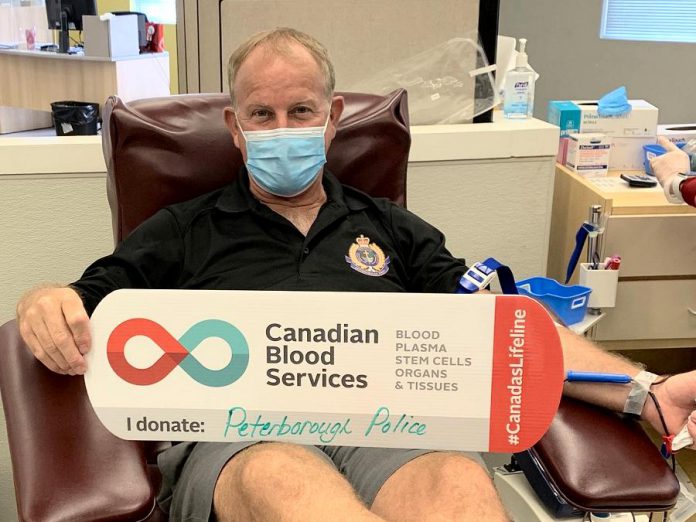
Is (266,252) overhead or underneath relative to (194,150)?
underneath

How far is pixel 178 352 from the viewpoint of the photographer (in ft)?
3.71

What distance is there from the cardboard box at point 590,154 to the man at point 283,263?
84cm

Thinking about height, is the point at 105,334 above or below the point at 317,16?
below

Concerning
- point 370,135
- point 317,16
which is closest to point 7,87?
point 317,16

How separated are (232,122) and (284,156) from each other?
18 centimetres

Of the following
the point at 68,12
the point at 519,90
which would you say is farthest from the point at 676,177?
the point at 68,12

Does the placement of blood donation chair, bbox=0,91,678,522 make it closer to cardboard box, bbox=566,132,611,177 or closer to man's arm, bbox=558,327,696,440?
man's arm, bbox=558,327,696,440

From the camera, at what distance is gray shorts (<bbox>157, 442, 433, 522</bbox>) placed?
1.26 meters

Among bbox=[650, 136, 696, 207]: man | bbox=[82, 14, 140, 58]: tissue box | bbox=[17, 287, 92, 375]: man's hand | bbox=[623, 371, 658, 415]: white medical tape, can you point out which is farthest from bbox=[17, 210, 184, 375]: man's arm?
bbox=[82, 14, 140, 58]: tissue box

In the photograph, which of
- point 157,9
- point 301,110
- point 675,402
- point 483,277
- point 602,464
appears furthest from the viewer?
point 157,9

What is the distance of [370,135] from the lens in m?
1.75

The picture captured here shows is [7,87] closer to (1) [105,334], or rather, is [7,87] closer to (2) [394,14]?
(2) [394,14]

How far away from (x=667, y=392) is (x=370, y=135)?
0.80 m

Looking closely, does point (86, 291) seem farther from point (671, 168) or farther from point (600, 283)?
point (671, 168)
